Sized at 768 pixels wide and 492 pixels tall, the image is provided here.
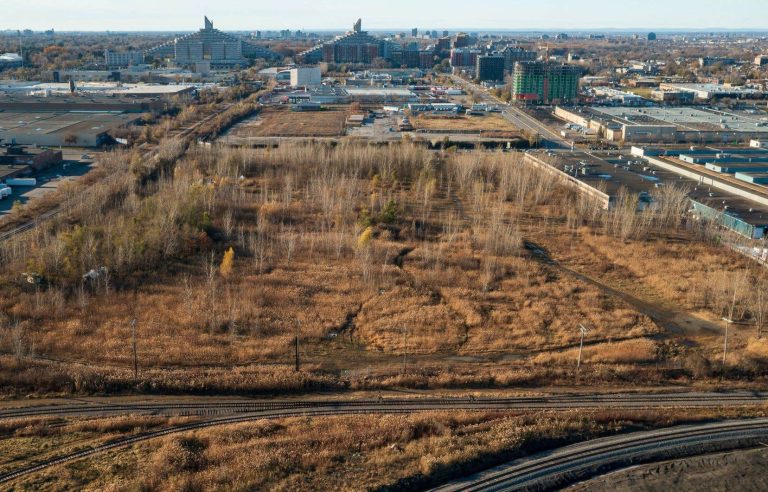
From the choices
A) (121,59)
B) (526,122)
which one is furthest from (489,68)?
(121,59)

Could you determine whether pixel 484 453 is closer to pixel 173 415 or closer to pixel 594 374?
pixel 594 374

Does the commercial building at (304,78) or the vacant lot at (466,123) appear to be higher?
the commercial building at (304,78)

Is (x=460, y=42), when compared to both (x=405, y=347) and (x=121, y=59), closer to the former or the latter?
(x=121, y=59)

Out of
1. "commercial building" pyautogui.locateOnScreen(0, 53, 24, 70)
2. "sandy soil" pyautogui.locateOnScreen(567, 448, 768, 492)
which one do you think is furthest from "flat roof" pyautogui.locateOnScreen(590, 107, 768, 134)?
"commercial building" pyautogui.locateOnScreen(0, 53, 24, 70)

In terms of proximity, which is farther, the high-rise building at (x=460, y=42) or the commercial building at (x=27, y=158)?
the high-rise building at (x=460, y=42)

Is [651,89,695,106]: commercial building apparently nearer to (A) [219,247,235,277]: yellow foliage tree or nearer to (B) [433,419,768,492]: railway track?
(A) [219,247,235,277]: yellow foliage tree

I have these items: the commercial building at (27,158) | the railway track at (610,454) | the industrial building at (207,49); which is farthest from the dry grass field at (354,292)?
the industrial building at (207,49)

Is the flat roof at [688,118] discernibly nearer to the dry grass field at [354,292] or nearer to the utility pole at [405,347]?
the dry grass field at [354,292]
